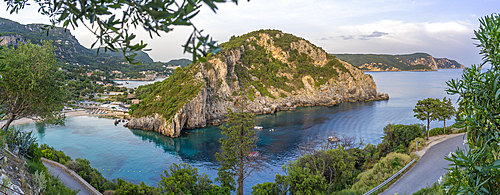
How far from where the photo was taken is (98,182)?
12344mm

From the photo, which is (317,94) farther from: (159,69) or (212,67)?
(159,69)

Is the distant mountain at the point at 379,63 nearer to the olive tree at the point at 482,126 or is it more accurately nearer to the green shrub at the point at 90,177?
the green shrub at the point at 90,177

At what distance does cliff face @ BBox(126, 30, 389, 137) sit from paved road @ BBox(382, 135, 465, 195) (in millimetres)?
26956

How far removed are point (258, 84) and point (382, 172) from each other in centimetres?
4981

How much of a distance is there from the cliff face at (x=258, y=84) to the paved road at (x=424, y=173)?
2696 centimetres

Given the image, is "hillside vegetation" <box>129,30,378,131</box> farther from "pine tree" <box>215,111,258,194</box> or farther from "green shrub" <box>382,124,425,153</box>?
"pine tree" <box>215,111,258,194</box>

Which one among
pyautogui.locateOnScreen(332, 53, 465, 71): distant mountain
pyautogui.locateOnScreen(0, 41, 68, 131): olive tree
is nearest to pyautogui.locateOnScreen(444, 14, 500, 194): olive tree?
pyautogui.locateOnScreen(0, 41, 68, 131): olive tree

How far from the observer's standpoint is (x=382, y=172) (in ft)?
45.2

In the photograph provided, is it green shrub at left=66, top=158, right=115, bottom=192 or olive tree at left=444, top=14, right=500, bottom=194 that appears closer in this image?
olive tree at left=444, top=14, right=500, bottom=194

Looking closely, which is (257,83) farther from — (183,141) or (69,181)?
(69,181)

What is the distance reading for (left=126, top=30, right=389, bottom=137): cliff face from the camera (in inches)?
1548

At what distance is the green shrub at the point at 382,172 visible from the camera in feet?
41.0

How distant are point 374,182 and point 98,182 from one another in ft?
46.9

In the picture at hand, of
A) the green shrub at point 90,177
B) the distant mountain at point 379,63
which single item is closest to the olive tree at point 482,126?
the green shrub at point 90,177
